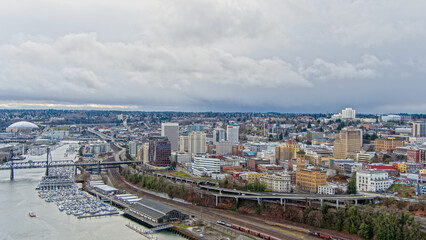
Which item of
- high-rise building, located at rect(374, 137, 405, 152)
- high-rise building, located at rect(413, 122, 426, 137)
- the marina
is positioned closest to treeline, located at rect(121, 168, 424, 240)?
the marina

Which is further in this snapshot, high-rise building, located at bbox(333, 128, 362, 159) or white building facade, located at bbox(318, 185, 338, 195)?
high-rise building, located at bbox(333, 128, 362, 159)

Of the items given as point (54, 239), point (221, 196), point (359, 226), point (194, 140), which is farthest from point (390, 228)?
point (194, 140)

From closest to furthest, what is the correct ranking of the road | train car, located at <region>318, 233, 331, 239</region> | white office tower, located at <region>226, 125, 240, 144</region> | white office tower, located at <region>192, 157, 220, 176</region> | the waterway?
train car, located at <region>318, 233, 331, 239</region> < the road < the waterway < white office tower, located at <region>192, 157, 220, 176</region> < white office tower, located at <region>226, 125, 240, 144</region>

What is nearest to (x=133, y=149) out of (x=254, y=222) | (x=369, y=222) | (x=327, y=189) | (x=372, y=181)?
(x=327, y=189)

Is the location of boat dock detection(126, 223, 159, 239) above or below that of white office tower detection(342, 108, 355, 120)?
below

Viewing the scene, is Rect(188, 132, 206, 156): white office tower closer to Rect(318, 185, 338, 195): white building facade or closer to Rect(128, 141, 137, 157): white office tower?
Rect(128, 141, 137, 157): white office tower

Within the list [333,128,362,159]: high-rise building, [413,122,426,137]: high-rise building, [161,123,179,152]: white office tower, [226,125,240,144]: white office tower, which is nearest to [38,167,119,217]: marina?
[161,123,179,152]: white office tower

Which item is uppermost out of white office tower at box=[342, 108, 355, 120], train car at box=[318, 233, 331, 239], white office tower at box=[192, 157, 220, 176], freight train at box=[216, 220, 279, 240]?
white office tower at box=[342, 108, 355, 120]

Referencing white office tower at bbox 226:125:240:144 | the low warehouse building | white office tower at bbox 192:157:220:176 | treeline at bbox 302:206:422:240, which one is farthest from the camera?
white office tower at bbox 226:125:240:144

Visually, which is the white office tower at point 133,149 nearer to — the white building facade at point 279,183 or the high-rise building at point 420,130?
the white building facade at point 279,183
